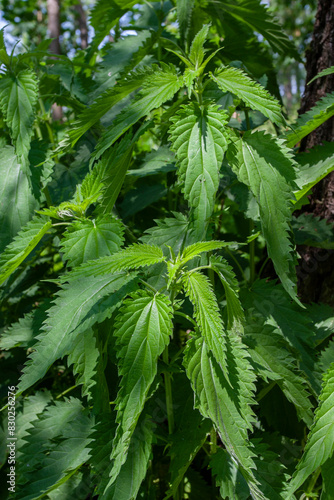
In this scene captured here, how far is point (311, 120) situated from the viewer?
4.64 ft

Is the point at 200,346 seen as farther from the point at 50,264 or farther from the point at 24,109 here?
the point at 50,264

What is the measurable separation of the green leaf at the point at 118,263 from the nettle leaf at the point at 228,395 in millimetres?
232

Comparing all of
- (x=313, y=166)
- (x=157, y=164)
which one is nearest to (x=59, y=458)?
(x=157, y=164)

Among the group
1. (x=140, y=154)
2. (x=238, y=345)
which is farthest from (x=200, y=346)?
(x=140, y=154)

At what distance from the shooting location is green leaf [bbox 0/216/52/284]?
47.8 inches

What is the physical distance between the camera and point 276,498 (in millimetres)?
1194

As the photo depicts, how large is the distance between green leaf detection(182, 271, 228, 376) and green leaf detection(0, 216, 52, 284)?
43cm

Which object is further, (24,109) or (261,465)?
(24,109)

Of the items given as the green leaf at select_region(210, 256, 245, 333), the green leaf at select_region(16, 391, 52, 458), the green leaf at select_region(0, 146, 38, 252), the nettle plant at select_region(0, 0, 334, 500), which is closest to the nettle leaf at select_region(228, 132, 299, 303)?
the nettle plant at select_region(0, 0, 334, 500)

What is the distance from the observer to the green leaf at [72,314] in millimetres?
1084

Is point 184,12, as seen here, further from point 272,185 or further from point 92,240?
point 92,240

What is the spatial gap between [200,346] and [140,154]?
1.41m

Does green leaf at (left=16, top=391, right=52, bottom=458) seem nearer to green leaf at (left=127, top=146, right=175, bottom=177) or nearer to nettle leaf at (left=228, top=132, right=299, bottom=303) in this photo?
green leaf at (left=127, top=146, right=175, bottom=177)

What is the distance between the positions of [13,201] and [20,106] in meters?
0.32
